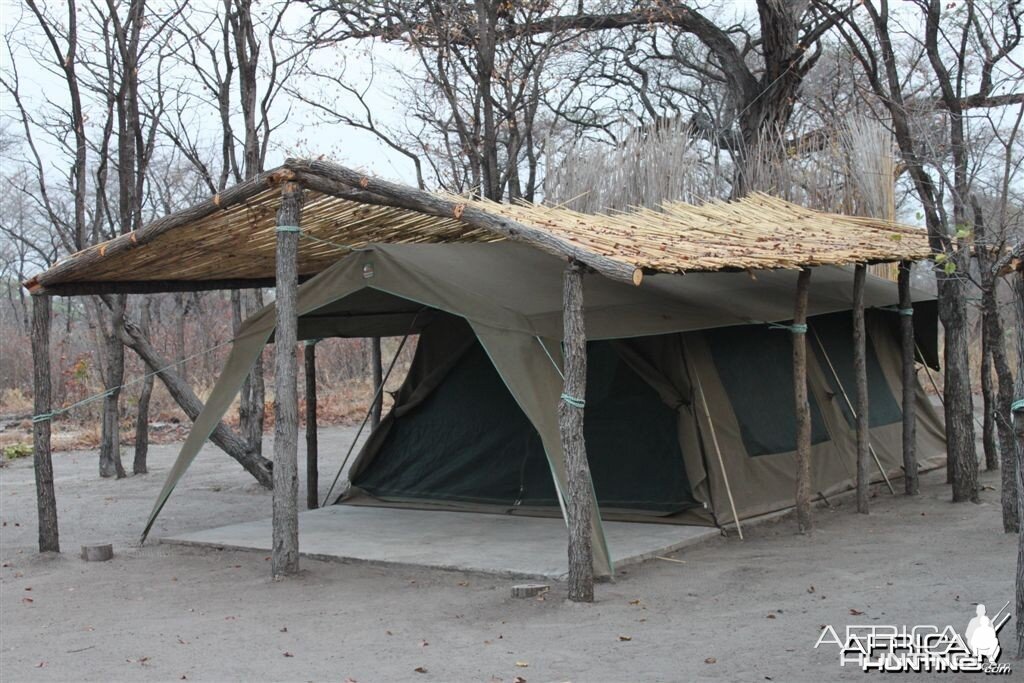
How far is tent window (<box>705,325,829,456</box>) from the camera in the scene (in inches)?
332

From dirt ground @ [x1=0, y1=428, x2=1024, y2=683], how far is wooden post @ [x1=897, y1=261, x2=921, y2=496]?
70 cm

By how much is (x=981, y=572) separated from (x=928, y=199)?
340 cm

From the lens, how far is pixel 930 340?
11.1 meters

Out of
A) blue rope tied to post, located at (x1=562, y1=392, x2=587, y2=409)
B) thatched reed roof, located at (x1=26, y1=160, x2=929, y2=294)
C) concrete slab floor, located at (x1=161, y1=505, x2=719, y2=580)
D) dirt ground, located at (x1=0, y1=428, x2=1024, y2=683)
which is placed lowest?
dirt ground, located at (x1=0, y1=428, x2=1024, y2=683)

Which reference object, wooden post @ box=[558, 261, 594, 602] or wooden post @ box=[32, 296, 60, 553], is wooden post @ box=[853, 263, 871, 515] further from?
wooden post @ box=[32, 296, 60, 553]

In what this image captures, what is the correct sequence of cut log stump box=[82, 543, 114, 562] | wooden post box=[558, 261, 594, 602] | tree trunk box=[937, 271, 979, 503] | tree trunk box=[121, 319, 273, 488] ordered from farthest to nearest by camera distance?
1. tree trunk box=[121, 319, 273, 488]
2. tree trunk box=[937, 271, 979, 503]
3. cut log stump box=[82, 543, 114, 562]
4. wooden post box=[558, 261, 594, 602]

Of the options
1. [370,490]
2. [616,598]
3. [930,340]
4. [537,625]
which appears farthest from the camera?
[930,340]

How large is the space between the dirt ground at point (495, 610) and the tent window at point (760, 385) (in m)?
0.68

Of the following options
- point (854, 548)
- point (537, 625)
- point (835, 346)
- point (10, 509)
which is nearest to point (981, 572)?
point (854, 548)

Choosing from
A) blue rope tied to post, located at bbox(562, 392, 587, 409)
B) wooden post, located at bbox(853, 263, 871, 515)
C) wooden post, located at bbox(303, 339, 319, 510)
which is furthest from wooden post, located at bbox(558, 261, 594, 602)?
wooden post, located at bbox(303, 339, 319, 510)

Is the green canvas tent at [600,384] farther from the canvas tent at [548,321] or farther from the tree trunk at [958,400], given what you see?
the tree trunk at [958,400]

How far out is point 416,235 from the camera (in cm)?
854

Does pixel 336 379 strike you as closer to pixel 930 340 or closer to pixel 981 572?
→ pixel 930 340

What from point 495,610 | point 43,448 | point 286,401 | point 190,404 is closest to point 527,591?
point 495,610
